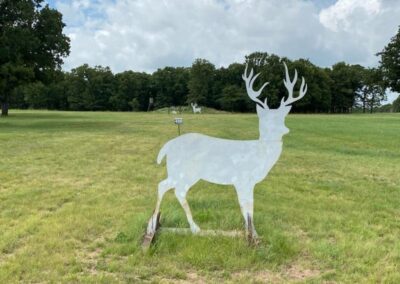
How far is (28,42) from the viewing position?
93.0 ft

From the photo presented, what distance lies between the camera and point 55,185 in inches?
348

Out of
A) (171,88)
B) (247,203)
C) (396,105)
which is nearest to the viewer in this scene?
(247,203)

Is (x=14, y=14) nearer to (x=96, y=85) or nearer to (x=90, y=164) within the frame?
(x=90, y=164)

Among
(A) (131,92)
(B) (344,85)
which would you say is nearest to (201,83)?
(A) (131,92)

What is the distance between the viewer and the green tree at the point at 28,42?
27.5m

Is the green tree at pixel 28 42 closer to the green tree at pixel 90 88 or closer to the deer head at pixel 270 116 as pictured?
the deer head at pixel 270 116

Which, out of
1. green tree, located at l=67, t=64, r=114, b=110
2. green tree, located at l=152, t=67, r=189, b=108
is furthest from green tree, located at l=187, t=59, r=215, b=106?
green tree, located at l=67, t=64, r=114, b=110

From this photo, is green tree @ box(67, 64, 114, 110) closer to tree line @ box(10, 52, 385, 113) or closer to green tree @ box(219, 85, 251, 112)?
tree line @ box(10, 52, 385, 113)

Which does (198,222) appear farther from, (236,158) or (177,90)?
(177,90)

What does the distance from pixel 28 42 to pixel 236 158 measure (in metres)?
26.5

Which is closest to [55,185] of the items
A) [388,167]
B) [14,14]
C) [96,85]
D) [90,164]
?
[90,164]

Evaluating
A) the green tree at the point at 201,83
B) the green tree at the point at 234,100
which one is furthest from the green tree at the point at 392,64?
the green tree at the point at 201,83

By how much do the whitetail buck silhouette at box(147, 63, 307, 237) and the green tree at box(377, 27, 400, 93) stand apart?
45.4m

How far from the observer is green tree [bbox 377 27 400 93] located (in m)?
46.1
